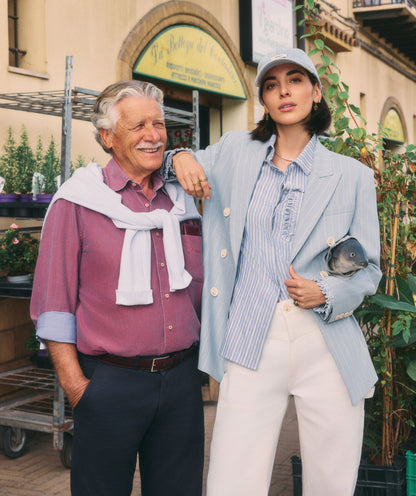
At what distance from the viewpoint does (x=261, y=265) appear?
221 cm

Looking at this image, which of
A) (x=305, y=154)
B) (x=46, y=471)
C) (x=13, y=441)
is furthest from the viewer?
(x=13, y=441)

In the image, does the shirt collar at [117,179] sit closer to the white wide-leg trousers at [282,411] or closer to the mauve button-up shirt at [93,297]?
the mauve button-up shirt at [93,297]

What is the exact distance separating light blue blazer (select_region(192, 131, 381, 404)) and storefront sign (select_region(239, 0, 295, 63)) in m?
7.14


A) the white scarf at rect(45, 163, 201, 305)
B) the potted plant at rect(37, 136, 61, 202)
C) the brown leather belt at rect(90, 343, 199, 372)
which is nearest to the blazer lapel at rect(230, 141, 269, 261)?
the white scarf at rect(45, 163, 201, 305)

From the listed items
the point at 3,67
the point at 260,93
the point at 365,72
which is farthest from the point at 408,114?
the point at 260,93

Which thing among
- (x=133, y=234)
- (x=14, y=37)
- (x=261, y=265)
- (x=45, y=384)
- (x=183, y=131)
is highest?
(x=14, y=37)

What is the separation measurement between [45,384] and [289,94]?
3.17 metres

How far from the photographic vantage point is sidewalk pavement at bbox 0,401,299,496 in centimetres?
393

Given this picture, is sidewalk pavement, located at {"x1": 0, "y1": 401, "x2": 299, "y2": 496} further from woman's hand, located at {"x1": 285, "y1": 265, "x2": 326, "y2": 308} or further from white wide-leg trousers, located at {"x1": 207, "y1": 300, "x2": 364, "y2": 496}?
woman's hand, located at {"x1": 285, "y1": 265, "x2": 326, "y2": 308}

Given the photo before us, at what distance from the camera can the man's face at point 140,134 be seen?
2242 mm

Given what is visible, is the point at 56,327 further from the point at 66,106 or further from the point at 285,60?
the point at 66,106

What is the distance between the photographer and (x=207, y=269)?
231cm

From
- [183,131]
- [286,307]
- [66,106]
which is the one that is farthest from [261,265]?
[183,131]

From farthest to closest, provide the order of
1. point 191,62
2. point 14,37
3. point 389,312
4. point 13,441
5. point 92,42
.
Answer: point 191,62, point 92,42, point 14,37, point 13,441, point 389,312
